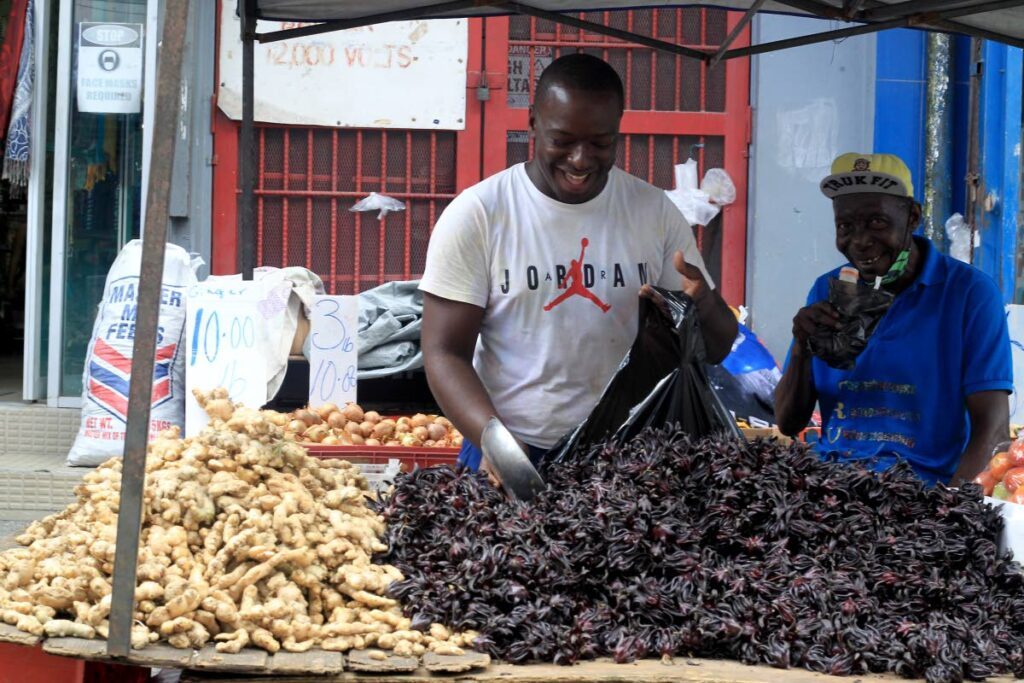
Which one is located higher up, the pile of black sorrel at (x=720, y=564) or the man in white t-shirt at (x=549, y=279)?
the man in white t-shirt at (x=549, y=279)

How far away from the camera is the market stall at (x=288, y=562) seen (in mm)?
2062

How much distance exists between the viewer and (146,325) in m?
2.05

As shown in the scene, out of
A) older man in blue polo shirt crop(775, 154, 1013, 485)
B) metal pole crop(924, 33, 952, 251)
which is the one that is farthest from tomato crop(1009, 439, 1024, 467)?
metal pole crop(924, 33, 952, 251)

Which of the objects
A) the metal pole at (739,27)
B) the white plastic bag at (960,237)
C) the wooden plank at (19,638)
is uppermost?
the metal pole at (739,27)

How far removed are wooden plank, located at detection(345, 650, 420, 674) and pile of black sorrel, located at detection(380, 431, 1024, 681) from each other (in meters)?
0.12

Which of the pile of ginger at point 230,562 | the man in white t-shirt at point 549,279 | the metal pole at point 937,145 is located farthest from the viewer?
the metal pole at point 937,145

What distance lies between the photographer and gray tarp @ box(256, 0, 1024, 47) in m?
4.02

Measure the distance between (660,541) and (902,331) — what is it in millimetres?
1442

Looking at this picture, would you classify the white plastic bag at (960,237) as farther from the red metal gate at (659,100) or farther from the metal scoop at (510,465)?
the metal scoop at (510,465)

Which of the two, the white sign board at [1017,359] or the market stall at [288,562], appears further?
the white sign board at [1017,359]

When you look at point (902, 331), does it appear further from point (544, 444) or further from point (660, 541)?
point (660, 541)

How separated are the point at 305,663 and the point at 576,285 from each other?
150 cm

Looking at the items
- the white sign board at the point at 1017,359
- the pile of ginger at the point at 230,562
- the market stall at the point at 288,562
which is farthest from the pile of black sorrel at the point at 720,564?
the white sign board at the point at 1017,359

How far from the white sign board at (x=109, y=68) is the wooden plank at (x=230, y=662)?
5521 mm
